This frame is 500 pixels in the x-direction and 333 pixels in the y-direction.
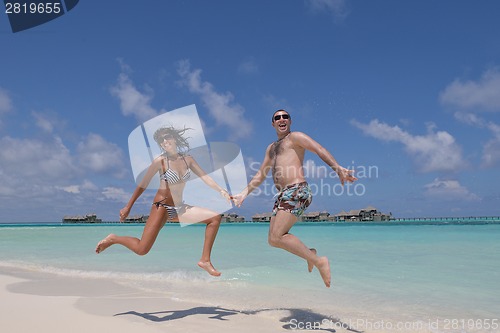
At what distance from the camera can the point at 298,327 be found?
5773 millimetres

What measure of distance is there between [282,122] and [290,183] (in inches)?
34.0

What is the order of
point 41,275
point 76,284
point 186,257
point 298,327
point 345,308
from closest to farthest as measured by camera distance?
point 298,327 → point 345,308 → point 76,284 → point 41,275 → point 186,257

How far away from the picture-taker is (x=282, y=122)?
5730 mm

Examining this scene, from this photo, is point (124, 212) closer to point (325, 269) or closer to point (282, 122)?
point (282, 122)

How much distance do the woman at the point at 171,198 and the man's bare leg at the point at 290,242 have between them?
3.12 feet

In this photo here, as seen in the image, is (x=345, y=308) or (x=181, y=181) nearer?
(x=181, y=181)

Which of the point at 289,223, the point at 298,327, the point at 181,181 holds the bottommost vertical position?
the point at 298,327

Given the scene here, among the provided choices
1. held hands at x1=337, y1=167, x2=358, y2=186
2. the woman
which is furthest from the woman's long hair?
held hands at x1=337, y1=167, x2=358, y2=186

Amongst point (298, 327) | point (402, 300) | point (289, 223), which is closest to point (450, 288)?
point (402, 300)

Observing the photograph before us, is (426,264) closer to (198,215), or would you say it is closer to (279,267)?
(279,267)

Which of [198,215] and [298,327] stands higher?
[198,215]

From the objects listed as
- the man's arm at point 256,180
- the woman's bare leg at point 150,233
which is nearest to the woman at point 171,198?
the woman's bare leg at point 150,233

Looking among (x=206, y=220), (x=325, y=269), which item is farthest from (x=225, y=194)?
(x=325, y=269)

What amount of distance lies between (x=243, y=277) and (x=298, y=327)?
16.1 feet
